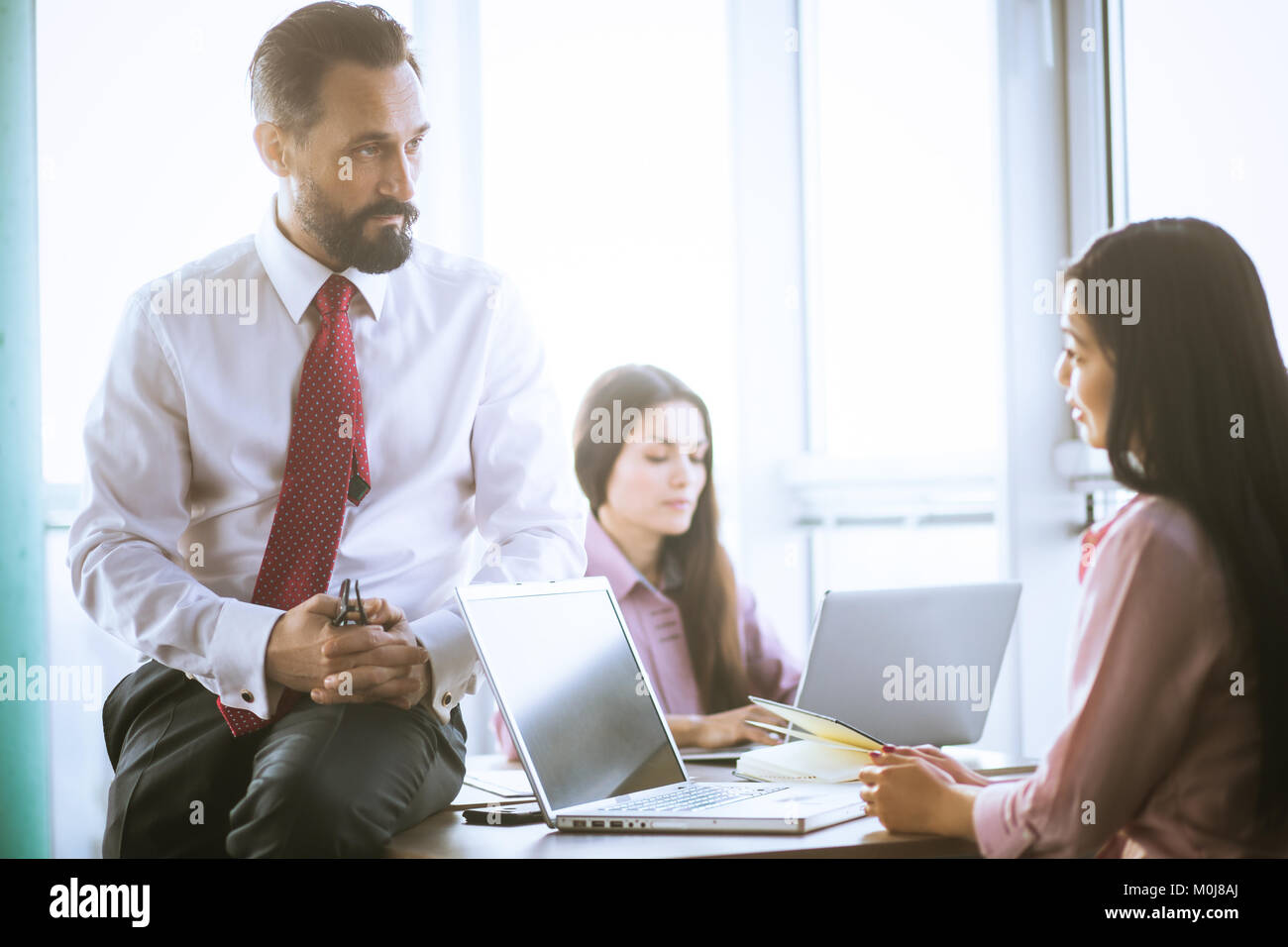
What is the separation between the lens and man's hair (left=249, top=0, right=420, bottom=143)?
167 centimetres

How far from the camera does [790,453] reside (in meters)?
3.21

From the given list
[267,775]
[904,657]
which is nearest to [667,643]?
[904,657]

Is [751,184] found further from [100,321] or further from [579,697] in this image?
[579,697]

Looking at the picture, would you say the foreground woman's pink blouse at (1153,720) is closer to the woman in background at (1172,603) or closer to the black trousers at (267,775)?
the woman in background at (1172,603)

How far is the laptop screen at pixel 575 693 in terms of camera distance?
4.09 feet

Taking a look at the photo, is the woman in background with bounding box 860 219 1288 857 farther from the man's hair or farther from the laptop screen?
the man's hair

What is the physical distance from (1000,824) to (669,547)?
4.53 ft

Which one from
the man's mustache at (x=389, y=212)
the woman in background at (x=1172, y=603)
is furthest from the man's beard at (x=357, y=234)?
the woman in background at (x=1172, y=603)

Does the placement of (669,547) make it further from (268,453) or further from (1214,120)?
(1214,120)

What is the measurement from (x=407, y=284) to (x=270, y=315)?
0.66 ft

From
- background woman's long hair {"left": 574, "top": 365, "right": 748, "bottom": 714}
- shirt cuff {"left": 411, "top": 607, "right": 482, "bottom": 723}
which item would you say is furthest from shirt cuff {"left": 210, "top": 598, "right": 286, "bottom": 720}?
background woman's long hair {"left": 574, "top": 365, "right": 748, "bottom": 714}

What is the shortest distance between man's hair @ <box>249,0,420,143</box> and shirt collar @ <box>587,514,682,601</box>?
3.24ft

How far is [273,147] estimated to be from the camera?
173 cm
